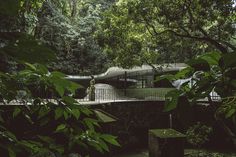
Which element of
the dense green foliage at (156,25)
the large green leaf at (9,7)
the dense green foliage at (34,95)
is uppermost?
the dense green foliage at (156,25)

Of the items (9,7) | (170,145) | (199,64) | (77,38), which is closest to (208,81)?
(199,64)

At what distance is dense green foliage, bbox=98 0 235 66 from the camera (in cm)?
1334

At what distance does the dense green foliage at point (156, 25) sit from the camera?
43.8 ft

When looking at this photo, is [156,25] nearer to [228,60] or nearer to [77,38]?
[77,38]

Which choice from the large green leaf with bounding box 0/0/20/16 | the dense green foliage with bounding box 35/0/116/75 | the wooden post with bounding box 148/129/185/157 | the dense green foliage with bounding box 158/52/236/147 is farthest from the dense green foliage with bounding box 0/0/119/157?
the dense green foliage with bounding box 35/0/116/75

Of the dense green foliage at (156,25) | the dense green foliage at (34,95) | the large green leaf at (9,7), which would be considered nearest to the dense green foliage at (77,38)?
the dense green foliage at (156,25)

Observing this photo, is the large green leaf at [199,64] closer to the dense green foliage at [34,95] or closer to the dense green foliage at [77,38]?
the dense green foliage at [34,95]

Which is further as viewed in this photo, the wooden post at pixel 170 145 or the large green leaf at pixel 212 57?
the wooden post at pixel 170 145

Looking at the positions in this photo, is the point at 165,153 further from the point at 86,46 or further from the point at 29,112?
the point at 86,46

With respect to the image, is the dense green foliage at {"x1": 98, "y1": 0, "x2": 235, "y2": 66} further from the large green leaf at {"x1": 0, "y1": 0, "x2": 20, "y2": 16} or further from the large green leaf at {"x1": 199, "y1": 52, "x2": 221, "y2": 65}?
the large green leaf at {"x1": 0, "y1": 0, "x2": 20, "y2": 16}

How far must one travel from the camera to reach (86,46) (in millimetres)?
23375

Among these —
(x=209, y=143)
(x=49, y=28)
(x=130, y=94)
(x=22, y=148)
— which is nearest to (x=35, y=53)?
(x=22, y=148)

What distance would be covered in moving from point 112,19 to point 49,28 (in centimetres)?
601

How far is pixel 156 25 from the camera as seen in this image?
17688 millimetres
